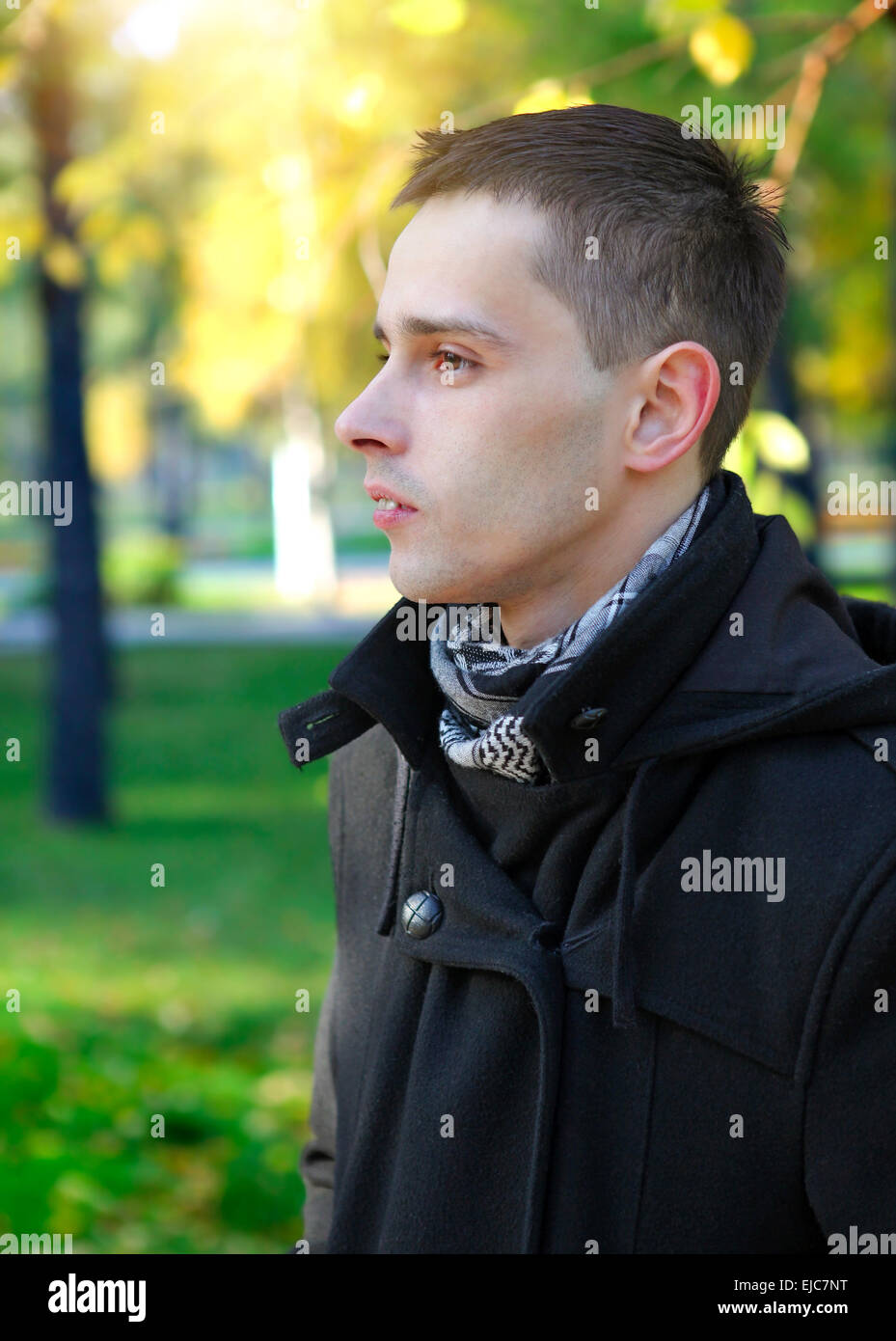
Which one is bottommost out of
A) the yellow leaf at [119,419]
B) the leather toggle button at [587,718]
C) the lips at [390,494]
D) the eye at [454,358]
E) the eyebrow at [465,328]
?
the leather toggle button at [587,718]

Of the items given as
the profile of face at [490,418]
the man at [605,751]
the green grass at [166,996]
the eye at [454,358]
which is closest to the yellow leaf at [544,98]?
the man at [605,751]

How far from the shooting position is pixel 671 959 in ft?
5.59

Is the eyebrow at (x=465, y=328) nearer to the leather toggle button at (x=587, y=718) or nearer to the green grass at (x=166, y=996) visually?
the leather toggle button at (x=587, y=718)

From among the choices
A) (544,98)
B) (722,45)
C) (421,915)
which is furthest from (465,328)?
(722,45)

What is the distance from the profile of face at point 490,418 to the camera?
6.00ft

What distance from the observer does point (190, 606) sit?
27688mm

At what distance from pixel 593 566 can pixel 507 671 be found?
189 millimetres

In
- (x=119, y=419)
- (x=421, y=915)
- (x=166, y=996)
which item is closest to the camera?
(x=421, y=915)

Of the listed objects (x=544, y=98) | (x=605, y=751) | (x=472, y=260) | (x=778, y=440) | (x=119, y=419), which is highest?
(x=119, y=419)

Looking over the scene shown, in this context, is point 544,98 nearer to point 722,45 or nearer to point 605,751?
point 722,45

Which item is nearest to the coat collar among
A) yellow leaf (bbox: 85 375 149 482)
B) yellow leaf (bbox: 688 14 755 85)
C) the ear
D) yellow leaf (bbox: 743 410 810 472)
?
the ear

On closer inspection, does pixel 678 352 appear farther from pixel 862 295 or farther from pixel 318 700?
pixel 862 295

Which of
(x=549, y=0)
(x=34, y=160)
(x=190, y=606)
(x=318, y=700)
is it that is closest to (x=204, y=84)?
(x=549, y=0)
